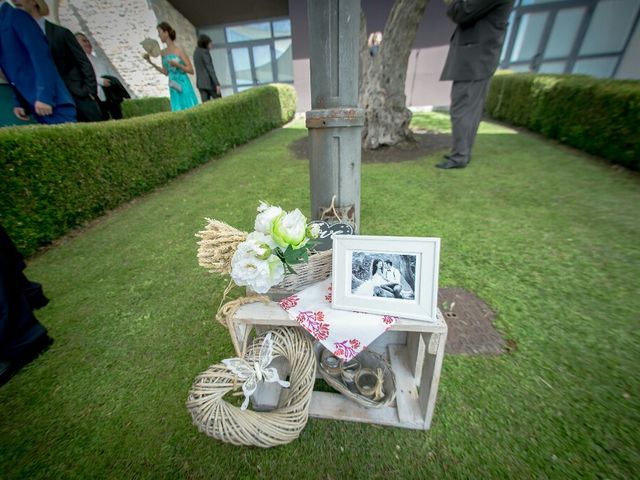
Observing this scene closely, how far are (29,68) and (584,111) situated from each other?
8.38 meters

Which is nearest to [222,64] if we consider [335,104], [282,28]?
[282,28]

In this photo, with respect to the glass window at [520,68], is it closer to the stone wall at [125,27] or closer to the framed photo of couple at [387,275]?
the framed photo of couple at [387,275]

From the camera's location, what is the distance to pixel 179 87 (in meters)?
5.59

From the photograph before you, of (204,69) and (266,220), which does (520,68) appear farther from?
(266,220)

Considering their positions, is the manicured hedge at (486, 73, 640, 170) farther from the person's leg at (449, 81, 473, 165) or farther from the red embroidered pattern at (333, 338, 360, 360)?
the red embroidered pattern at (333, 338, 360, 360)

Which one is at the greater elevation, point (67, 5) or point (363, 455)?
point (67, 5)

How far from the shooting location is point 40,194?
2.99 metres

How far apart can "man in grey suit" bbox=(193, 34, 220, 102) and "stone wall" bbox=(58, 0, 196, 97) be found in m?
6.42

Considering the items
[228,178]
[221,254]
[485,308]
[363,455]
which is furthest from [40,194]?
[485,308]

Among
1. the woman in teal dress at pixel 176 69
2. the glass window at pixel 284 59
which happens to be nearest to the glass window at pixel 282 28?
the glass window at pixel 284 59

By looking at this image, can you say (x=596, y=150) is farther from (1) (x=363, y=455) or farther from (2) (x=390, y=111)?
(1) (x=363, y=455)

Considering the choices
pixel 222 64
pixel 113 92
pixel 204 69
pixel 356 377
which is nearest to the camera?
pixel 356 377

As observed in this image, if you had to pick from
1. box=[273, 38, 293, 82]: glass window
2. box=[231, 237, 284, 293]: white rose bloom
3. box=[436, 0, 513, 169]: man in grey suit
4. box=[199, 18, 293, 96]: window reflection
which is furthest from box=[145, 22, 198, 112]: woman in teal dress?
box=[199, 18, 293, 96]: window reflection

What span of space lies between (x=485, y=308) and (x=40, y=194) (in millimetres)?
4644
